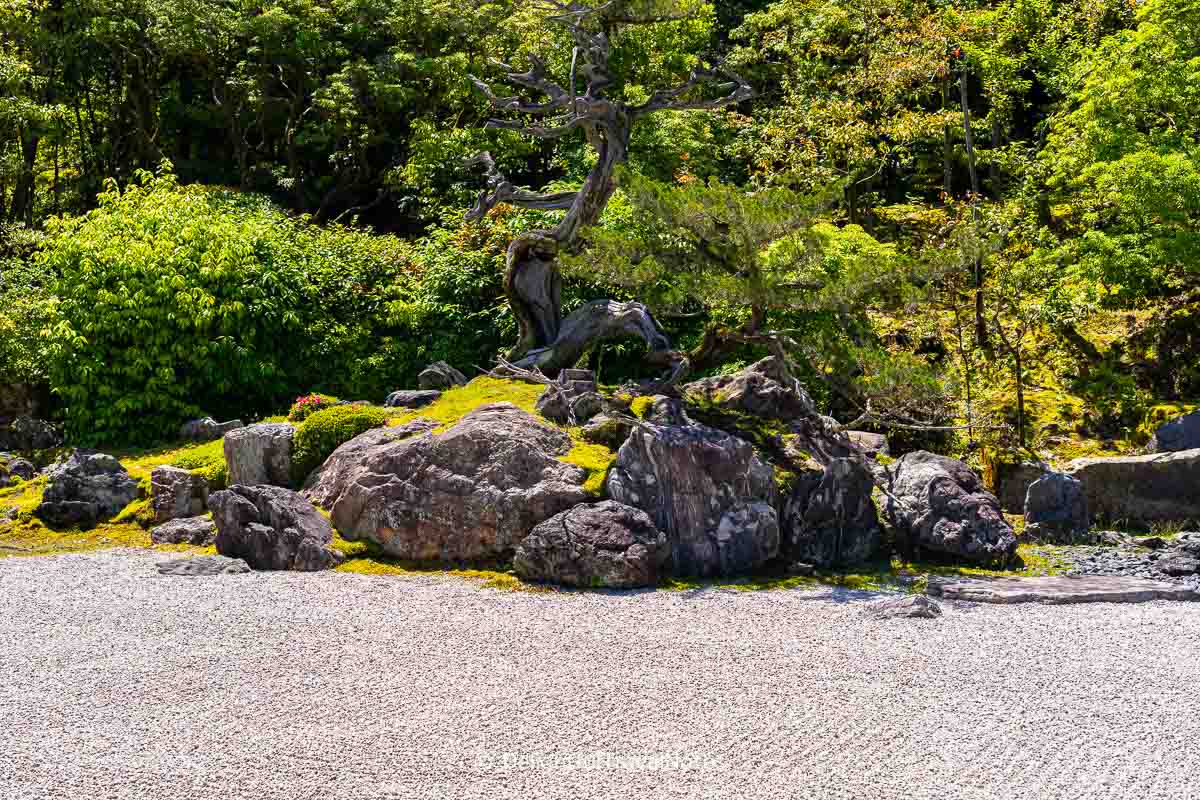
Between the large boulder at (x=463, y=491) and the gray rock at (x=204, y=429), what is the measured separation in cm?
468

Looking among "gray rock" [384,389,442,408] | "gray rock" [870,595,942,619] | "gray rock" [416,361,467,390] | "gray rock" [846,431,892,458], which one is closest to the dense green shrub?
"gray rock" [384,389,442,408]

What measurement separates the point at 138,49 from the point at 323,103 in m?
5.21

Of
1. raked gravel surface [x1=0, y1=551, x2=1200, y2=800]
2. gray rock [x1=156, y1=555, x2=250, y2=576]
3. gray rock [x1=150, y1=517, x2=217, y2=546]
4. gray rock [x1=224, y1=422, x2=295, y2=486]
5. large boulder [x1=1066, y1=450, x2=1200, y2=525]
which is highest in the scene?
gray rock [x1=224, y1=422, x2=295, y2=486]

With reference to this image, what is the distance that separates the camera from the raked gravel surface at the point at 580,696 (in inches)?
213

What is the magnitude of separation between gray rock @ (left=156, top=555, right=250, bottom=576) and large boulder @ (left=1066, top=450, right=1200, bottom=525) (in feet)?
28.4

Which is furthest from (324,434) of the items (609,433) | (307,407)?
(609,433)

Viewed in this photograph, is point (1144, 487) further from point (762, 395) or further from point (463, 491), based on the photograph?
point (463, 491)

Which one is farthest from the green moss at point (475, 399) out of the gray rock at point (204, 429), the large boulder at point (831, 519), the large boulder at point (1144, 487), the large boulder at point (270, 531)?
the large boulder at point (1144, 487)

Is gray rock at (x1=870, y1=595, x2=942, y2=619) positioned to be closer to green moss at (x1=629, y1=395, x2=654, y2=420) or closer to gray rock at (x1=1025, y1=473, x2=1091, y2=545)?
gray rock at (x1=1025, y1=473, x2=1091, y2=545)

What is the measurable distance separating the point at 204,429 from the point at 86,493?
287cm

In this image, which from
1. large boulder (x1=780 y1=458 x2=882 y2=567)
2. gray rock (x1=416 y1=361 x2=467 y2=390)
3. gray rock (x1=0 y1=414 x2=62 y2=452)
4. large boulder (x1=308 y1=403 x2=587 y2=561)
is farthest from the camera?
gray rock (x1=0 y1=414 x2=62 y2=452)

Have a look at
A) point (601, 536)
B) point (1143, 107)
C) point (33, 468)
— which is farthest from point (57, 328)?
point (1143, 107)

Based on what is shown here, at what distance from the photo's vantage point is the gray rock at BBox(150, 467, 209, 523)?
12.0 metres

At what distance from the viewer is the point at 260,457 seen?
12.0 metres
